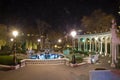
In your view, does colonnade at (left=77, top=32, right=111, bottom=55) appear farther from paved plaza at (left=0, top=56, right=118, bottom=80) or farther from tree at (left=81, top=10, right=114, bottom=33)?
paved plaza at (left=0, top=56, right=118, bottom=80)

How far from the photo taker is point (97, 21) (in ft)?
178

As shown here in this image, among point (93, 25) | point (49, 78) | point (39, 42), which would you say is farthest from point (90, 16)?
point (49, 78)

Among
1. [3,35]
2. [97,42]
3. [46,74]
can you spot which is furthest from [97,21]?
[46,74]

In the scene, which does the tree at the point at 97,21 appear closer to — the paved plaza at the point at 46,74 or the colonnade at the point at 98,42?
the colonnade at the point at 98,42

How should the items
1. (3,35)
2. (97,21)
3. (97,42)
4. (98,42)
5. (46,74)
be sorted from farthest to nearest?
(97,21)
(3,35)
(97,42)
(98,42)
(46,74)

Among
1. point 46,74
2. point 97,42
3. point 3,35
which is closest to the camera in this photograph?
point 46,74

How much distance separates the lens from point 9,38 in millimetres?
57031

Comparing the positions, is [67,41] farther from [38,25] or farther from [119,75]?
[119,75]

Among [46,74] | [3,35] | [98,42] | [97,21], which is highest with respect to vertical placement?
[97,21]

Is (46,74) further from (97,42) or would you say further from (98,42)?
(97,42)

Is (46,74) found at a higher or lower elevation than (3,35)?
lower

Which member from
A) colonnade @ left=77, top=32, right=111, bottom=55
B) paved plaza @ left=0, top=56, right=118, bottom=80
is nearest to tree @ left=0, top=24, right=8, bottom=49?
colonnade @ left=77, top=32, right=111, bottom=55

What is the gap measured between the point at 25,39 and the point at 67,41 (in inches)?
510

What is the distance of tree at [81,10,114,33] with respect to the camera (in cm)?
5097
